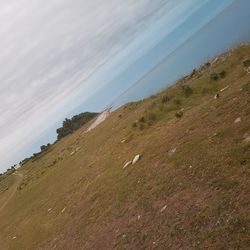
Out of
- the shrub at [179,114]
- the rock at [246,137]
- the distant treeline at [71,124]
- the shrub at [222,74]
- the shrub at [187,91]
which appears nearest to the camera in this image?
the rock at [246,137]

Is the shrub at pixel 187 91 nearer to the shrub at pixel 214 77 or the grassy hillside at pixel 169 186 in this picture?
the grassy hillside at pixel 169 186

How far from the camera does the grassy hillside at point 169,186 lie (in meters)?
17.2

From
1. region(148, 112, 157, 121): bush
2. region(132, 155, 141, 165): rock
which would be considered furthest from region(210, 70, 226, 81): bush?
region(132, 155, 141, 165): rock

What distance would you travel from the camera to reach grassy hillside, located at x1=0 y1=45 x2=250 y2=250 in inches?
678

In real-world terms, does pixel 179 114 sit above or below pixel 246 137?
above

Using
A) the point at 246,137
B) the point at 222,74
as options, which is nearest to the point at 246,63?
the point at 222,74

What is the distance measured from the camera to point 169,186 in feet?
71.5

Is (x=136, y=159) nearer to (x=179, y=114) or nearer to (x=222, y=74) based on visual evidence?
(x=179, y=114)

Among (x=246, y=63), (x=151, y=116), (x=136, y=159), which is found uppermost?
(x=151, y=116)

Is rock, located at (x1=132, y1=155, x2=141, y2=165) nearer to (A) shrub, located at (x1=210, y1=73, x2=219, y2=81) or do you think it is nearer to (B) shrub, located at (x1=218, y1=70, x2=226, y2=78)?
(A) shrub, located at (x1=210, y1=73, x2=219, y2=81)

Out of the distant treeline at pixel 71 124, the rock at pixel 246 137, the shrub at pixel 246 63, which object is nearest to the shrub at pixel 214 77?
the shrub at pixel 246 63

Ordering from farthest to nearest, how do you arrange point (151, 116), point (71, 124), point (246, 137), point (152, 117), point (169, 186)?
1. point (71, 124)
2. point (151, 116)
3. point (152, 117)
4. point (169, 186)
5. point (246, 137)

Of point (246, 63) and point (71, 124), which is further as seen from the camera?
point (71, 124)

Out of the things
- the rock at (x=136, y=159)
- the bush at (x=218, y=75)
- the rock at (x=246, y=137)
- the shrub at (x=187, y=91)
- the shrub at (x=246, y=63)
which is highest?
the shrub at (x=187, y=91)
